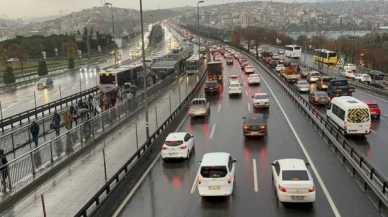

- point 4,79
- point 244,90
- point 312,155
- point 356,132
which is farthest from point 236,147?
point 4,79

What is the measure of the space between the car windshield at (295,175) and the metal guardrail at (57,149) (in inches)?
419

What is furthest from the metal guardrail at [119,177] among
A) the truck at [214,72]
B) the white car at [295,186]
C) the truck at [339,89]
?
the truck at [214,72]

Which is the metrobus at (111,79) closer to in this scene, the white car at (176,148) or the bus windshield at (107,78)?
the bus windshield at (107,78)

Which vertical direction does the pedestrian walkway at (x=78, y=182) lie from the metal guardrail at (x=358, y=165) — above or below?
below

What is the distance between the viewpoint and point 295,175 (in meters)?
15.2

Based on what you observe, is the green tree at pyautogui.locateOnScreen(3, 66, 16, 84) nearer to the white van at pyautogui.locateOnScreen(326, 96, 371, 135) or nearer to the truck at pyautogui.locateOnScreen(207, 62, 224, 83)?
the truck at pyautogui.locateOnScreen(207, 62, 224, 83)

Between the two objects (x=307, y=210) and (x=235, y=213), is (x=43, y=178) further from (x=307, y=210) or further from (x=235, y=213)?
(x=307, y=210)

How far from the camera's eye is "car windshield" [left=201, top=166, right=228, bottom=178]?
15.8m

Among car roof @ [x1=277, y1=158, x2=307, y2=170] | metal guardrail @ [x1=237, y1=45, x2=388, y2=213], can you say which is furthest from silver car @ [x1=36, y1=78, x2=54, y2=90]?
car roof @ [x1=277, y1=158, x2=307, y2=170]

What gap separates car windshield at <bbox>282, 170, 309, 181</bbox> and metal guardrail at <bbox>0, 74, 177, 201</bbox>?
10.6 meters

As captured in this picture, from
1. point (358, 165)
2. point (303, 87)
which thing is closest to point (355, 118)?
point (358, 165)

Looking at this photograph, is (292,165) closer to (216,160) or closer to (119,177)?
(216,160)

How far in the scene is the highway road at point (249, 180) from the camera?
15.0 m

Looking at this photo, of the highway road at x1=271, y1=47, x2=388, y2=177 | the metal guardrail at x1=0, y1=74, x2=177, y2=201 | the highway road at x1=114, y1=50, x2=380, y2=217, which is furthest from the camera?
the highway road at x1=271, y1=47, x2=388, y2=177
